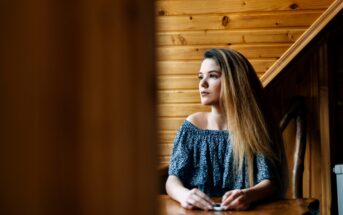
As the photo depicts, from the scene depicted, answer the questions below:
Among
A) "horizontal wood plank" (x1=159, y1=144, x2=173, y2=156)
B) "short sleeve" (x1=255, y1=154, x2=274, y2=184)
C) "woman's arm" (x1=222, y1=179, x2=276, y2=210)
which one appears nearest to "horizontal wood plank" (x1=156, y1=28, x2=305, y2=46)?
"horizontal wood plank" (x1=159, y1=144, x2=173, y2=156)

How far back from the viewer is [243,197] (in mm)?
1769

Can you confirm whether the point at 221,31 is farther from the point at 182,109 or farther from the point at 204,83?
the point at 204,83

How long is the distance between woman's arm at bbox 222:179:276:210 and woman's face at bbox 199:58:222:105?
0.44 metres

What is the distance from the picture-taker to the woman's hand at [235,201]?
5.68ft

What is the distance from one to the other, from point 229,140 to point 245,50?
1157mm

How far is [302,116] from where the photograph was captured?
11.0 feet

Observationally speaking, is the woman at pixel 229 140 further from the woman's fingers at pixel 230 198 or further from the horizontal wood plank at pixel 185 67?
the horizontal wood plank at pixel 185 67

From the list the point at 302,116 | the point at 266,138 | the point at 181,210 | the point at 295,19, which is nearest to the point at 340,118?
the point at 302,116

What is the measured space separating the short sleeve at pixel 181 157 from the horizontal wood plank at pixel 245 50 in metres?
1.02

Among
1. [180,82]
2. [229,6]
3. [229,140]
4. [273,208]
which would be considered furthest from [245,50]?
[273,208]

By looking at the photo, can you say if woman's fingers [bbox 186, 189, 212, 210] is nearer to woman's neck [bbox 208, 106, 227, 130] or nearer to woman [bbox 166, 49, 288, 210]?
woman [bbox 166, 49, 288, 210]

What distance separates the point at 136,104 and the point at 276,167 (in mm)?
1722

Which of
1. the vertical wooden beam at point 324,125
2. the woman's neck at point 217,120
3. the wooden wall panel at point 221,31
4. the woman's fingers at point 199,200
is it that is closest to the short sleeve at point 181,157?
the woman's neck at point 217,120

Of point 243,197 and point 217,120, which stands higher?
point 217,120
